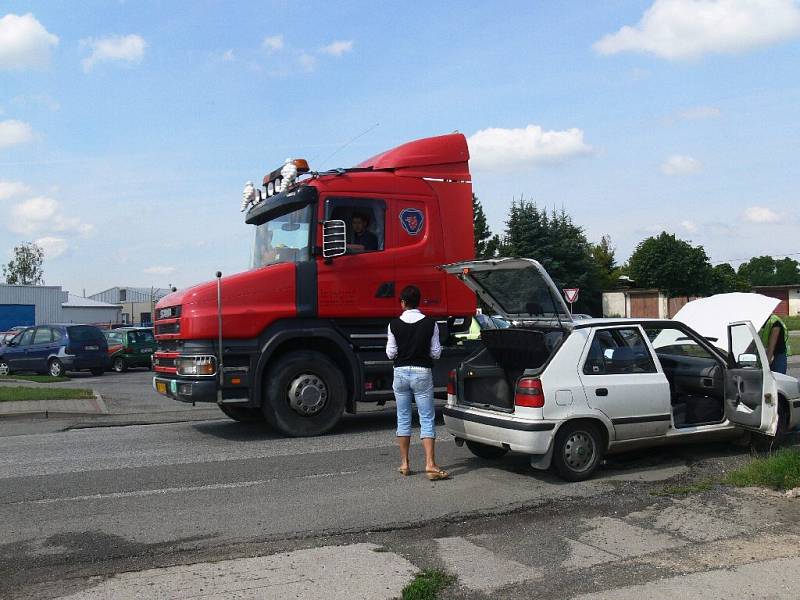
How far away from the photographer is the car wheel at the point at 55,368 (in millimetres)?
23219

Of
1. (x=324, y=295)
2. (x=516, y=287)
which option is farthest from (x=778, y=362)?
(x=324, y=295)

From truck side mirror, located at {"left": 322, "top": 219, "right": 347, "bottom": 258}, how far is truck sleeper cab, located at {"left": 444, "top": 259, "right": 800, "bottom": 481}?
1.96 meters

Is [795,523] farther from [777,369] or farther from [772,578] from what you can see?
[777,369]

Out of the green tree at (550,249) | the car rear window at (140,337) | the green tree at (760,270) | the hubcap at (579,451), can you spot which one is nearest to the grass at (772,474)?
the hubcap at (579,451)

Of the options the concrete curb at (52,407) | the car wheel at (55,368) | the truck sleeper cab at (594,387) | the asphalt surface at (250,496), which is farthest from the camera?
the car wheel at (55,368)

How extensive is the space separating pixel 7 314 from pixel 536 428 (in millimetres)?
50362

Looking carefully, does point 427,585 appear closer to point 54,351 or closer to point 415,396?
point 415,396

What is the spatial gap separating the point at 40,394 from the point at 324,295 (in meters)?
7.32

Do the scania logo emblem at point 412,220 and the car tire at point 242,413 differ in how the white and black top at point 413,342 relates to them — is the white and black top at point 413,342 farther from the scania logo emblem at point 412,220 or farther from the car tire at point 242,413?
the car tire at point 242,413

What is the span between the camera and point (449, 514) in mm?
6070

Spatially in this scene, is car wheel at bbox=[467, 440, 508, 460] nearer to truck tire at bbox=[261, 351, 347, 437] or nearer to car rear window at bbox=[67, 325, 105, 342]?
truck tire at bbox=[261, 351, 347, 437]

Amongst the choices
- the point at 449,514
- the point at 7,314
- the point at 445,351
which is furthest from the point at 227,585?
the point at 7,314

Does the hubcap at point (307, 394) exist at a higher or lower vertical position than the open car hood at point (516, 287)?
lower

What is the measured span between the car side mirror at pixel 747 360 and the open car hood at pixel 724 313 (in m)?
0.50
